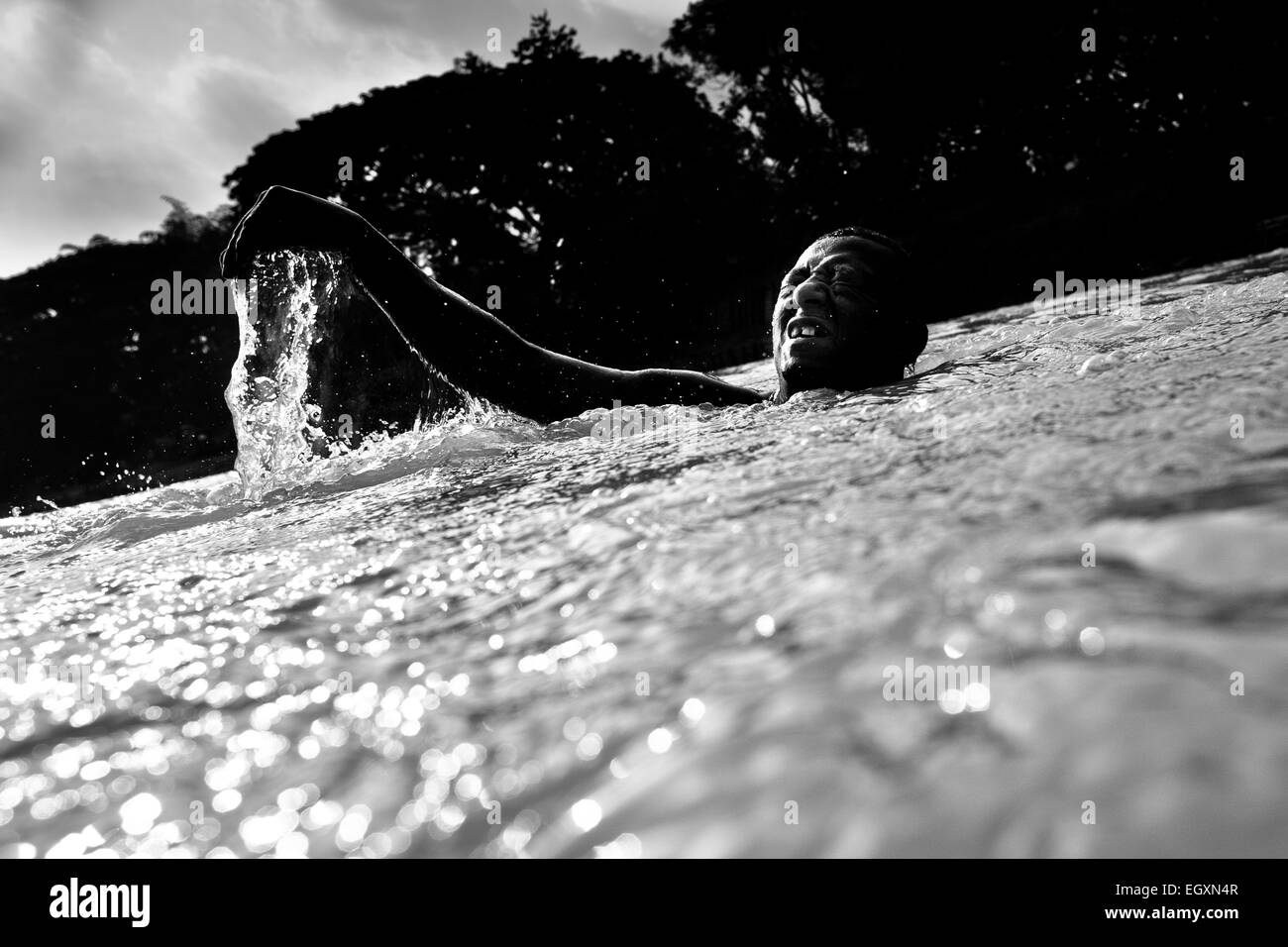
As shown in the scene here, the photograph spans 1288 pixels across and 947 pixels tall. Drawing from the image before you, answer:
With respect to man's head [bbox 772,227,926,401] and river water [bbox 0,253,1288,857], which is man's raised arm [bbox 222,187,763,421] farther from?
river water [bbox 0,253,1288,857]

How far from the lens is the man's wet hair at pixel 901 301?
4.12m

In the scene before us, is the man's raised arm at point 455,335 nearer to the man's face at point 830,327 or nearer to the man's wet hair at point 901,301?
the man's face at point 830,327

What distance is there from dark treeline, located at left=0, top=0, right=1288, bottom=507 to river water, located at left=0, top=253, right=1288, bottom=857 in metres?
16.9

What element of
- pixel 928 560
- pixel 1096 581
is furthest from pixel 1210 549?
pixel 928 560

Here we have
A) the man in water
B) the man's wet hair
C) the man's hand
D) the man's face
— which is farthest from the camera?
the man's wet hair

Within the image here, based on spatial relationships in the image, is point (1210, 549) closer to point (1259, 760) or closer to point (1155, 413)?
point (1259, 760)

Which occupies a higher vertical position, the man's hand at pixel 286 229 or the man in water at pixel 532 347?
the man's hand at pixel 286 229

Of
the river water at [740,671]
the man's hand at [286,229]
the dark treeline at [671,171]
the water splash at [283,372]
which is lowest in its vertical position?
the river water at [740,671]

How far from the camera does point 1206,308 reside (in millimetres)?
3818

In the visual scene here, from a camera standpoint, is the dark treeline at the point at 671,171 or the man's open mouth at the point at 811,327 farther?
the dark treeline at the point at 671,171

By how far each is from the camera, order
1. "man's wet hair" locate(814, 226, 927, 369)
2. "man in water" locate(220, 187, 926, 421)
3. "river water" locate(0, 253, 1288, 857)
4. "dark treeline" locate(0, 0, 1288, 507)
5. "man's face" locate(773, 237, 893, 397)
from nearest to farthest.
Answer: "river water" locate(0, 253, 1288, 857)
"man in water" locate(220, 187, 926, 421)
"man's face" locate(773, 237, 893, 397)
"man's wet hair" locate(814, 226, 927, 369)
"dark treeline" locate(0, 0, 1288, 507)

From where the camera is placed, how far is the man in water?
353cm

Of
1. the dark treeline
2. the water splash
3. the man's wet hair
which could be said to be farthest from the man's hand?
the dark treeline

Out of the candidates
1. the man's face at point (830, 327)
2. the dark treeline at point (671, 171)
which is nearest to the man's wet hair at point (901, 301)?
the man's face at point (830, 327)
